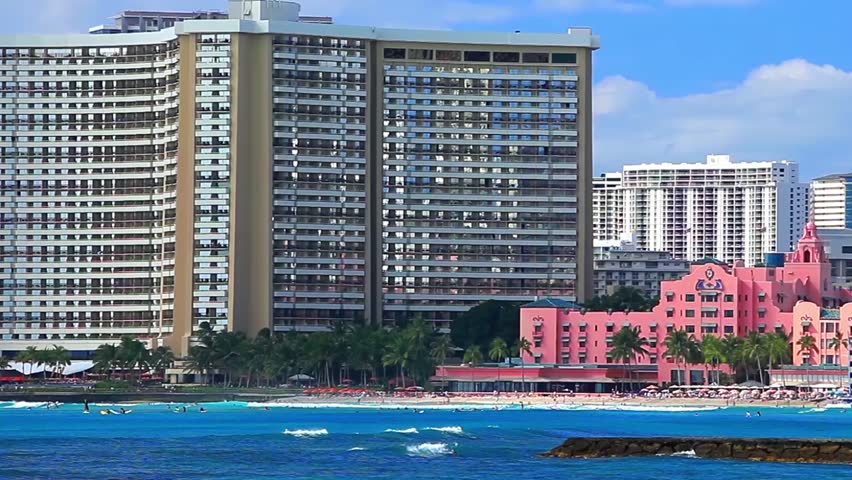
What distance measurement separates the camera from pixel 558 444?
125312 millimetres

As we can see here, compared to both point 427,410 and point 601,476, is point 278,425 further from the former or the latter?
point 601,476

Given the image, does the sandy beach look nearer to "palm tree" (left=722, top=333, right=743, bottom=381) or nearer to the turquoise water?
the turquoise water

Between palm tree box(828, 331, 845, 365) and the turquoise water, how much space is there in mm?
15240

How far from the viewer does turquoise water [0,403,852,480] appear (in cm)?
10444

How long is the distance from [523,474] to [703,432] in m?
42.7

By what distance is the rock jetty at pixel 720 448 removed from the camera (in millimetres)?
107000

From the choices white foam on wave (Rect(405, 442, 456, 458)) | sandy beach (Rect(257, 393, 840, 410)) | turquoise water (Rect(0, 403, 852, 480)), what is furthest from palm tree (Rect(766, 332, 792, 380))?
white foam on wave (Rect(405, 442, 456, 458))

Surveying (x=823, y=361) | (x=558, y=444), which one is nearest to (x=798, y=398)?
(x=823, y=361)

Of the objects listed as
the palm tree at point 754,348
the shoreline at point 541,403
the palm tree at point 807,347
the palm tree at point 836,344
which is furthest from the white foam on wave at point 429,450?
the palm tree at point 836,344

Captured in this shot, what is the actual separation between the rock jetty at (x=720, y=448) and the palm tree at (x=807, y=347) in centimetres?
8644

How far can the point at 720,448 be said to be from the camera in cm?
10988

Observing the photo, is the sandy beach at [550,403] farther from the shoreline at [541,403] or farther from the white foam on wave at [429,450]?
the white foam on wave at [429,450]

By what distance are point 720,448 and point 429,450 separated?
19931mm

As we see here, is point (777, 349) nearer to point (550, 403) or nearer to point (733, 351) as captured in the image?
point (733, 351)
